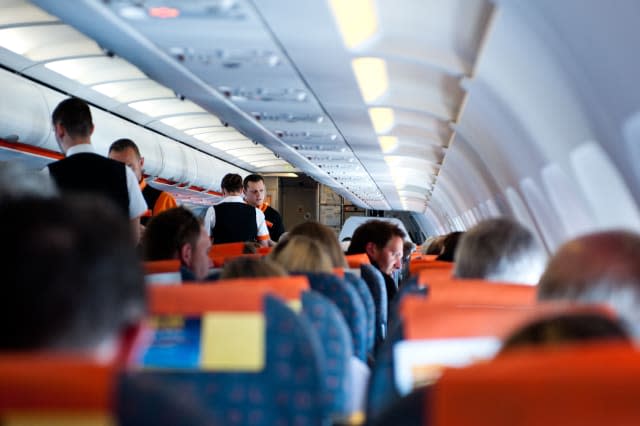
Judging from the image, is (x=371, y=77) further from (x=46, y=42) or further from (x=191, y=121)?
(x=191, y=121)

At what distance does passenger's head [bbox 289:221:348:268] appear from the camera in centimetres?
534

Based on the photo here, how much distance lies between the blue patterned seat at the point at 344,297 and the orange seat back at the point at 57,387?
2751mm

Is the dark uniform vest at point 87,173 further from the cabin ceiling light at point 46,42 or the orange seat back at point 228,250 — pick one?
the cabin ceiling light at point 46,42

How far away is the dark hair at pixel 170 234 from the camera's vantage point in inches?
187

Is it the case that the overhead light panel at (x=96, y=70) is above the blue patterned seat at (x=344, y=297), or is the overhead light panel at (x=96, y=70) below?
above

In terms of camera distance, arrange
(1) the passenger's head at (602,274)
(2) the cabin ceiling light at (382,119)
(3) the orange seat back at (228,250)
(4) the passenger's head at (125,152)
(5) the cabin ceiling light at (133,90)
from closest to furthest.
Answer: (1) the passenger's head at (602,274)
(4) the passenger's head at (125,152)
(3) the orange seat back at (228,250)
(2) the cabin ceiling light at (382,119)
(5) the cabin ceiling light at (133,90)

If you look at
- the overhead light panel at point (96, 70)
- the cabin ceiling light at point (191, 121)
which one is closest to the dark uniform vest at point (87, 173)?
the overhead light panel at point (96, 70)

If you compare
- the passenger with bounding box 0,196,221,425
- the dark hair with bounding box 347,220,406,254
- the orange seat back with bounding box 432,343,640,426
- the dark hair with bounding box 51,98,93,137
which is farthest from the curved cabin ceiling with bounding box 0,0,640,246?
the passenger with bounding box 0,196,221,425

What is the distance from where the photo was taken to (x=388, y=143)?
11.8 m

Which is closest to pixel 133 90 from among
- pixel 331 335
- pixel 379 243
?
pixel 379 243

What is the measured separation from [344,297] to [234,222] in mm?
4913

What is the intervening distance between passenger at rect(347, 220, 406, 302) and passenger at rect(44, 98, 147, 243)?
8.48ft

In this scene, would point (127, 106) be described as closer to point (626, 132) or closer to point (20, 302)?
point (626, 132)

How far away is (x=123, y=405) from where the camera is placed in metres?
1.14
